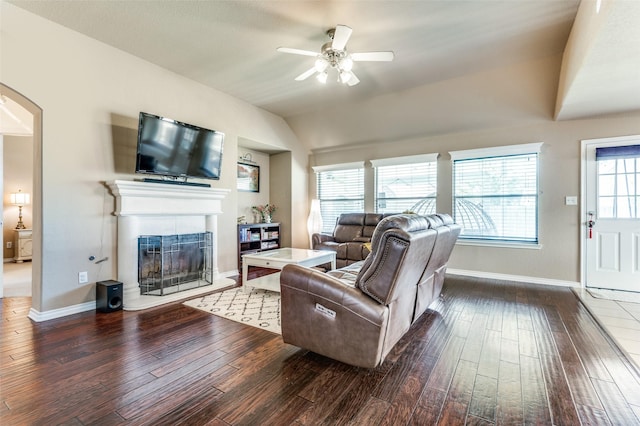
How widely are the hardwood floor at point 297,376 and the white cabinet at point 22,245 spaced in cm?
449

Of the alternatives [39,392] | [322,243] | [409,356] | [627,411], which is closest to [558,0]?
[627,411]

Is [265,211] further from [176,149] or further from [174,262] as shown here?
[176,149]

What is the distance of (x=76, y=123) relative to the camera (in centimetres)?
324

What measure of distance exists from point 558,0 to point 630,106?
7.10 ft

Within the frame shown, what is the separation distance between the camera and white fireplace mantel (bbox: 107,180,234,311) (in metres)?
3.46

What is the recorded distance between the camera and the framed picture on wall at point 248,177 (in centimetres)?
607

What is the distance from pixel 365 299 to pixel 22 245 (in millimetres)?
7788

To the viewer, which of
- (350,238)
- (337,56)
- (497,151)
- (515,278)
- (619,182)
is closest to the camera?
(337,56)

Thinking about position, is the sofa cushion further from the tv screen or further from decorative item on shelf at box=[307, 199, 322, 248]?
the tv screen

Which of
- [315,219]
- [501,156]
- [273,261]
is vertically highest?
[501,156]

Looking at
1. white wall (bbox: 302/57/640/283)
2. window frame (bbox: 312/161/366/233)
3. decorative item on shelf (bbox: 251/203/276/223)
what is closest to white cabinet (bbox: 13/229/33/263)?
decorative item on shelf (bbox: 251/203/276/223)

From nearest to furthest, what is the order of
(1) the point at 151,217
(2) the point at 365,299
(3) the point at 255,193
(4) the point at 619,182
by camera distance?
(2) the point at 365,299 → (1) the point at 151,217 → (4) the point at 619,182 → (3) the point at 255,193

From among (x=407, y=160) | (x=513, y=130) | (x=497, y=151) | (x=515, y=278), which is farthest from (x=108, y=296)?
(x=513, y=130)

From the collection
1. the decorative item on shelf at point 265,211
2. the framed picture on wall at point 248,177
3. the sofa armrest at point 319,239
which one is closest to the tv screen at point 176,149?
the framed picture on wall at point 248,177
